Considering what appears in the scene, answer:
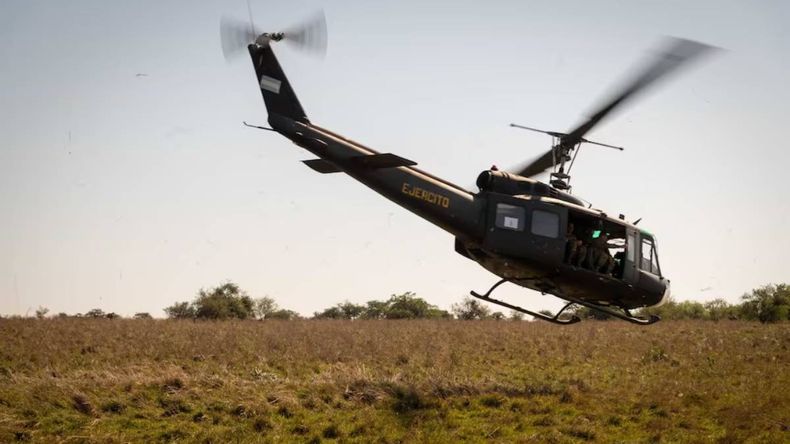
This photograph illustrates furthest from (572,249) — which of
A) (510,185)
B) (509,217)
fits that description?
(510,185)

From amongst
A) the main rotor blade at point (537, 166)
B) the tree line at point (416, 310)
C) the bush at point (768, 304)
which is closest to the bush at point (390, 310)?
the tree line at point (416, 310)

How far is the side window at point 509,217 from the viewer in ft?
60.9

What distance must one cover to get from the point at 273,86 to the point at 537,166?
773 centimetres

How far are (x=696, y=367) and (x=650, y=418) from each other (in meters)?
7.67

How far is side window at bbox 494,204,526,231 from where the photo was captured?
18.6 metres

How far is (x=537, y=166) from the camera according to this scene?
2123cm

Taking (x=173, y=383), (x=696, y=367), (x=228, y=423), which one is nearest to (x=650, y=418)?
(x=696, y=367)

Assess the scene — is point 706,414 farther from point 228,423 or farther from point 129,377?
point 129,377

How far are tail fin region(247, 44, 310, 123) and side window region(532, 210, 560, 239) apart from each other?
6210 mm

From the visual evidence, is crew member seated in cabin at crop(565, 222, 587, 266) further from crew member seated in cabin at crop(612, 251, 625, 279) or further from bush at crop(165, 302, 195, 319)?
bush at crop(165, 302, 195, 319)

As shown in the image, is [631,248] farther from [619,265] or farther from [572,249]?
[572,249]

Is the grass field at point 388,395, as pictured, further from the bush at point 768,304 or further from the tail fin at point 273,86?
the bush at point 768,304

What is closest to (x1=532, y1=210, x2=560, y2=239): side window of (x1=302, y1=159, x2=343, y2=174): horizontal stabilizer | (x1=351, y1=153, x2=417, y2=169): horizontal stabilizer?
(x1=351, y1=153, x2=417, y2=169): horizontal stabilizer

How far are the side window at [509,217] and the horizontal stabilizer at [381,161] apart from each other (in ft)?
8.72
